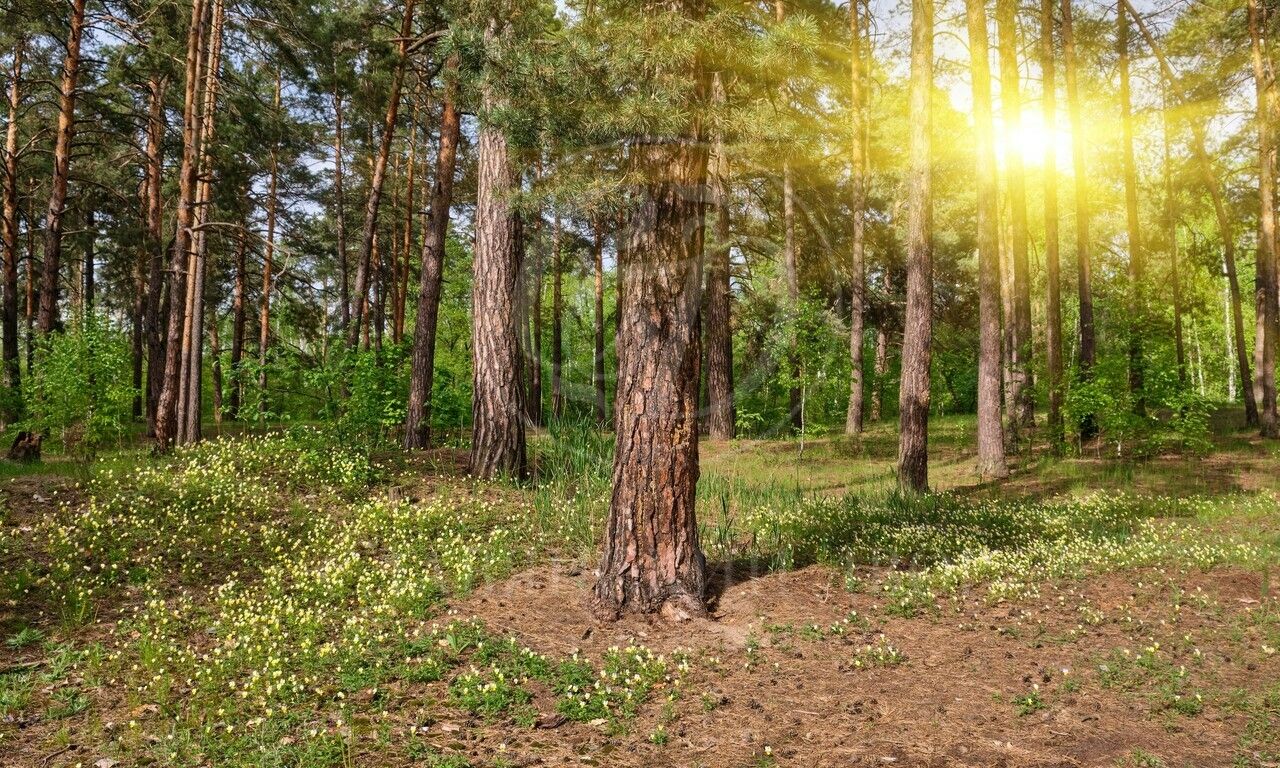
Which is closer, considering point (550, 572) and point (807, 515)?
point (550, 572)

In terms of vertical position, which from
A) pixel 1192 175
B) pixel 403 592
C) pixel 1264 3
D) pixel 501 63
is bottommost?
pixel 403 592

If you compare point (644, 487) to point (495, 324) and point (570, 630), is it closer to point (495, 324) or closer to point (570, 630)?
point (570, 630)

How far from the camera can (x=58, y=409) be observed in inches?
436

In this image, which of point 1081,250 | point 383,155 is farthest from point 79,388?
point 1081,250

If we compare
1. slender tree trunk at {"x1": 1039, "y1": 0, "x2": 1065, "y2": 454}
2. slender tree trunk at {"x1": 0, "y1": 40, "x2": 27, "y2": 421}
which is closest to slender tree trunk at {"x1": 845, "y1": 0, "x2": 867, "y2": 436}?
slender tree trunk at {"x1": 1039, "y1": 0, "x2": 1065, "y2": 454}

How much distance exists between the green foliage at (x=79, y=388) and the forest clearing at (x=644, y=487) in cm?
8

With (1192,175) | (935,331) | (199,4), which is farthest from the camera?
(935,331)

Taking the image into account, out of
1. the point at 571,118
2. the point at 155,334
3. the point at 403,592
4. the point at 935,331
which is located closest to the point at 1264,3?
the point at 935,331

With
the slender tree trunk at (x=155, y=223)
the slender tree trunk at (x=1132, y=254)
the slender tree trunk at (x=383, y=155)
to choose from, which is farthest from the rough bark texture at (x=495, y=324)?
the slender tree trunk at (x=1132, y=254)

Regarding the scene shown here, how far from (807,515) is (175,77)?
16402mm

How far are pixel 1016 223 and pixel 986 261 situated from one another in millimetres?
5027

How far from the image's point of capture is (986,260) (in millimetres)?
12617

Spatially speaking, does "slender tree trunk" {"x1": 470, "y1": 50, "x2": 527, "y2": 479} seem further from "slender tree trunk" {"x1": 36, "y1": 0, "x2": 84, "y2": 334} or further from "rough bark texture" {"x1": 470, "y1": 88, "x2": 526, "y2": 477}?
"slender tree trunk" {"x1": 36, "y1": 0, "x2": 84, "y2": 334}

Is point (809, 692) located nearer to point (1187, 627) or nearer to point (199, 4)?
point (1187, 627)
